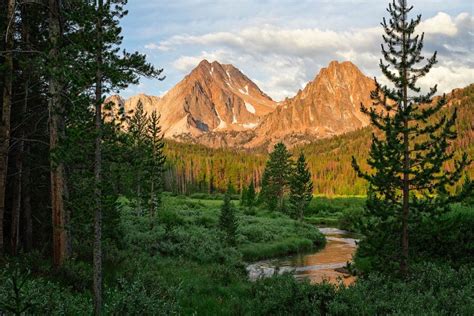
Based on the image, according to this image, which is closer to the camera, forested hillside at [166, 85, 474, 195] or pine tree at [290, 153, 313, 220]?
pine tree at [290, 153, 313, 220]

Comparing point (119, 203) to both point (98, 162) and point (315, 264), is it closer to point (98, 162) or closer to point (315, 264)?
point (98, 162)

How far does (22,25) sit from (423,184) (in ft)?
54.6

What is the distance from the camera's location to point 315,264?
3303 centimetres

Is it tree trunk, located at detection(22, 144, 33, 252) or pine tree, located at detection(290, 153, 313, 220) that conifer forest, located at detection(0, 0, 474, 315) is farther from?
pine tree, located at detection(290, 153, 313, 220)

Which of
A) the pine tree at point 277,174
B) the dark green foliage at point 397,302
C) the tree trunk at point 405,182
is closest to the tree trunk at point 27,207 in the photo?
Answer: the dark green foliage at point 397,302

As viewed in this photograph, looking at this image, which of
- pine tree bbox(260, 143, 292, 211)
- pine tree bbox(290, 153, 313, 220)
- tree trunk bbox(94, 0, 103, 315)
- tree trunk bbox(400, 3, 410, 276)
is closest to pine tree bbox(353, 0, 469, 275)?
tree trunk bbox(400, 3, 410, 276)

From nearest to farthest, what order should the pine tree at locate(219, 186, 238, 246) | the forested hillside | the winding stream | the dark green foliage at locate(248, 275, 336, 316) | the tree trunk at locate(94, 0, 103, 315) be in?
the dark green foliage at locate(248, 275, 336, 316) → the tree trunk at locate(94, 0, 103, 315) → the winding stream → the pine tree at locate(219, 186, 238, 246) → the forested hillside

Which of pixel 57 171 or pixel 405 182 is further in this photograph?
pixel 405 182

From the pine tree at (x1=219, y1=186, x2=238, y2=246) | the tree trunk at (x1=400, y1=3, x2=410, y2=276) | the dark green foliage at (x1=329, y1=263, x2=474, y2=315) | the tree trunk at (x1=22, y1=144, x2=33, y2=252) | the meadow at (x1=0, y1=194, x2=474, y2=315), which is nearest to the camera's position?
the meadow at (x1=0, y1=194, x2=474, y2=315)

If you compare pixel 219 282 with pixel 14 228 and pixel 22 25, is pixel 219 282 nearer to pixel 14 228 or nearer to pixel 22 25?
pixel 14 228

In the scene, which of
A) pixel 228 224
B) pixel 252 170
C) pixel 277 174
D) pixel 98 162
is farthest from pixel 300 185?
pixel 252 170

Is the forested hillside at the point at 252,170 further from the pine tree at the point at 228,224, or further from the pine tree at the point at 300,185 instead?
the pine tree at the point at 228,224

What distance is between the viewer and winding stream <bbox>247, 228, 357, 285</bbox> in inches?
1067

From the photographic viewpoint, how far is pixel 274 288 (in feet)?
39.1
